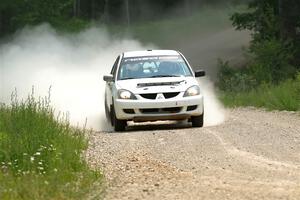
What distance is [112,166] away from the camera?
1070cm

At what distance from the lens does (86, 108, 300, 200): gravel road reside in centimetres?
880

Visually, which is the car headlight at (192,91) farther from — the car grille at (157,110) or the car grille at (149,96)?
the car grille at (149,96)

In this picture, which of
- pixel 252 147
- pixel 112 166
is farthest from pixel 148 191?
pixel 252 147

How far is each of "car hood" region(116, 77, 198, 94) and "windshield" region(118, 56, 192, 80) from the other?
0.45 metres

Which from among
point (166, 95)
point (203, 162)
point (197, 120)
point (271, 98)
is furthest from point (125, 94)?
point (271, 98)

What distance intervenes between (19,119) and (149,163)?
2.75 m

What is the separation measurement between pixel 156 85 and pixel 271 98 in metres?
7.20

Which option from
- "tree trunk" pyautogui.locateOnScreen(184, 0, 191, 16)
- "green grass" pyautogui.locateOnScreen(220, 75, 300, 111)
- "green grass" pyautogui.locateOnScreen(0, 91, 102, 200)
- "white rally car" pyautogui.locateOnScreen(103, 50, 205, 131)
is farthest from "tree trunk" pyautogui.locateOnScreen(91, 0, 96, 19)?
"green grass" pyautogui.locateOnScreen(0, 91, 102, 200)

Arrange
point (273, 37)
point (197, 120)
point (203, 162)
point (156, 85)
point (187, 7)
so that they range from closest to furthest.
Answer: point (203, 162) < point (156, 85) < point (197, 120) < point (273, 37) < point (187, 7)

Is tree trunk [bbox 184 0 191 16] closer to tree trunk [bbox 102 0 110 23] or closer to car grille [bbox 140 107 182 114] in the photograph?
tree trunk [bbox 102 0 110 23]

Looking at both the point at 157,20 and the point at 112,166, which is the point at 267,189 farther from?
the point at 157,20

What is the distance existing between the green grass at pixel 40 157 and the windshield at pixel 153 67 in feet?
12.4

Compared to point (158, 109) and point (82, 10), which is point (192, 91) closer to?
point (158, 109)

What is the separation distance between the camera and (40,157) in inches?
386
